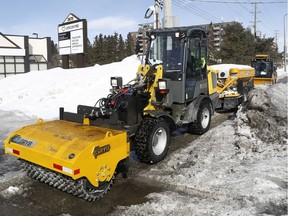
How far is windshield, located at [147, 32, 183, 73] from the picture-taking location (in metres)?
6.51

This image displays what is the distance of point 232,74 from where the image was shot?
11.0 meters

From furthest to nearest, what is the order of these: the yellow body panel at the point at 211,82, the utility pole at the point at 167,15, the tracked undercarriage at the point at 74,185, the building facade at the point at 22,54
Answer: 1. the building facade at the point at 22,54
2. the utility pole at the point at 167,15
3. the yellow body panel at the point at 211,82
4. the tracked undercarriage at the point at 74,185

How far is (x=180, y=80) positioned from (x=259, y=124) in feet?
6.31

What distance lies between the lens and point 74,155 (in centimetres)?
380

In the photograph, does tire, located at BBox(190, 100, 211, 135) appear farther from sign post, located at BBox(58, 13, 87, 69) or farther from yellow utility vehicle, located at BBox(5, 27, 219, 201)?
sign post, located at BBox(58, 13, 87, 69)

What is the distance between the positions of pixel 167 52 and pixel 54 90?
8.40 metres

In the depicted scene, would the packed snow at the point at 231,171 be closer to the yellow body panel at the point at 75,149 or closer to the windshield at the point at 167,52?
the yellow body panel at the point at 75,149

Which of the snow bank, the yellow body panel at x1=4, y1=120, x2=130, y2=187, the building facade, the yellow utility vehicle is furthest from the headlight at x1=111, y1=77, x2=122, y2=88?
the building facade

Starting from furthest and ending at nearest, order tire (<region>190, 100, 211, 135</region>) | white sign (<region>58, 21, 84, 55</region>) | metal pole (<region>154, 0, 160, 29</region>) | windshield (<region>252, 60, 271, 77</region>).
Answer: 1. white sign (<region>58, 21, 84, 55</region>)
2. windshield (<region>252, 60, 271, 77</region>)
3. metal pole (<region>154, 0, 160, 29</region>)
4. tire (<region>190, 100, 211, 135</region>)

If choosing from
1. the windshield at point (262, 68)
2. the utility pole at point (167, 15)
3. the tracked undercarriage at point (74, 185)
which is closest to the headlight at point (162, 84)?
the tracked undercarriage at point (74, 185)

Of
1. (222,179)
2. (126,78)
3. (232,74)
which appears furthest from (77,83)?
(222,179)

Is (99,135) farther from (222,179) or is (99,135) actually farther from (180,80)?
(180,80)

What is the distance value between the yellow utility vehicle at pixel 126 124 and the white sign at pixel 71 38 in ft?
44.5

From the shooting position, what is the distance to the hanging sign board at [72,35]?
1975cm
